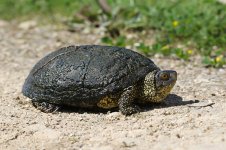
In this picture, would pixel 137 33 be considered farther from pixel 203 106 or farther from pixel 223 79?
pixel 203 106

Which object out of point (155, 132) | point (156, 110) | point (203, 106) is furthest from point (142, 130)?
point (203, 106)

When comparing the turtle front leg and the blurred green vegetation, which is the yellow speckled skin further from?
the blurred green vegetation

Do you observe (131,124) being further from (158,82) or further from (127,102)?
(158,82)

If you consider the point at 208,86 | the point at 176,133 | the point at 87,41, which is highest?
the point at 87,41

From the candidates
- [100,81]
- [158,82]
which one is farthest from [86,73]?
[158,82]

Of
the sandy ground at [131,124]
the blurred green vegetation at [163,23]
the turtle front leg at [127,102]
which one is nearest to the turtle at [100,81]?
the turtle front leg at [127,102]

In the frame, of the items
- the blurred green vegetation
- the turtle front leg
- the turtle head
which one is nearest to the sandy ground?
the turtle front leg
